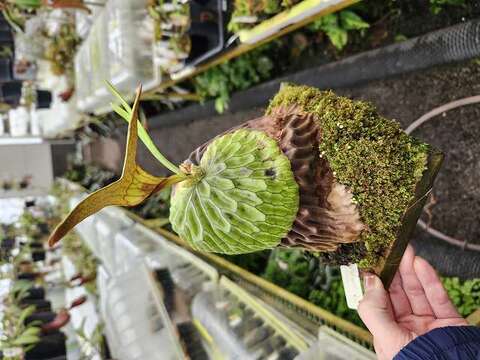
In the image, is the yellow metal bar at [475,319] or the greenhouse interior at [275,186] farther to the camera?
the yellow metal bar at [475,319]

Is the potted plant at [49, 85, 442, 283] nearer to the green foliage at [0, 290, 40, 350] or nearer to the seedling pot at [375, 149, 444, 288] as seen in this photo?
the seedling pot at [375, 149, 444, 288]

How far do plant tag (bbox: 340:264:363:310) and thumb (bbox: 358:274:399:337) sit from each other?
1.7 inches

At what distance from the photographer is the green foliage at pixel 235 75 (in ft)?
8.07

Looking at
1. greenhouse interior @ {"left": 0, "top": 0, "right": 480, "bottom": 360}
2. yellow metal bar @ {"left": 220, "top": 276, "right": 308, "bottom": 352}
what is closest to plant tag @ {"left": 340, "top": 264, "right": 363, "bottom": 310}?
greenhouse interior @ {"left": 0, "top": 0, "right": 480, "bottom": 360}

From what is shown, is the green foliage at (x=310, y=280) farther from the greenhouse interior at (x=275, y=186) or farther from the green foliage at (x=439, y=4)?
the green foliage at (x=439, y=4)

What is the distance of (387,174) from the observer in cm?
76

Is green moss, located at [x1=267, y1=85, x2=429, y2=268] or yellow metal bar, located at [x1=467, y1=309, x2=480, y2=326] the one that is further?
yellow metal bar, located at [x1=467, y1=309, x2=480, y2=326]

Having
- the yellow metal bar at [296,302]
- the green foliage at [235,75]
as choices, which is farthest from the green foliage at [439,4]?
the yellow metal bar at [296,302]

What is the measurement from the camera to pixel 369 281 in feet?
2.97

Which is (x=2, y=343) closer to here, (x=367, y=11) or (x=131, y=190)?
(x=131, y=190)

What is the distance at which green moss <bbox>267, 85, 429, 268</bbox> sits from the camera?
2.51ft

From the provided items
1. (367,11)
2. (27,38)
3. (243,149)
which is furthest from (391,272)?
(27,38)

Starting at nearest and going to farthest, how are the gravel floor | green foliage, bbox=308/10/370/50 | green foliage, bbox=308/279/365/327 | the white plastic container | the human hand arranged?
the human hand
the gravel floor
green foliage, bbox=308/10/370/50
green foliage, bbox=308/279/365/327
the white plastic container

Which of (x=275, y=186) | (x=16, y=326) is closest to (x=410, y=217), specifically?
(x=275, y=186)
